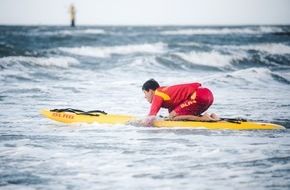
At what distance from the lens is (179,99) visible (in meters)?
7.31

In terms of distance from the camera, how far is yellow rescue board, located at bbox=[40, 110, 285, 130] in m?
7.27

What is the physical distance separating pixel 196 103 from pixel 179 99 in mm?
294

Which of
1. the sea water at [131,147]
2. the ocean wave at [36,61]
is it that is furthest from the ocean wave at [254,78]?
the ocean wave at [36,61]

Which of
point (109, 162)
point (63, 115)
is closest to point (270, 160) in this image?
point (109, 162)

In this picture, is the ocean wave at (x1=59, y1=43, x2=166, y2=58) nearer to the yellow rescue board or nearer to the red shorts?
the yellow rescue board

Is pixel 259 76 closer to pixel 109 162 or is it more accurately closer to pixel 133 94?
pixel 133 94

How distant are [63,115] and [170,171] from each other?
3.58 m

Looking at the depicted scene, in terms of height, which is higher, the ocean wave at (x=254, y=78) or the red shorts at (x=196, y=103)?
the red shorts at (x=196, y=103)

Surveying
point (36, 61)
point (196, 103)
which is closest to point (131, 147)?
point (196, 103)

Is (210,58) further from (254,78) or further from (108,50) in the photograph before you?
(254,78)

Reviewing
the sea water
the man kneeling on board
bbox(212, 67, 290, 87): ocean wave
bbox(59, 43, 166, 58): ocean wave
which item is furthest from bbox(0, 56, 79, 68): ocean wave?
the man kneeling on board

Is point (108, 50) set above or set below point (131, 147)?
above

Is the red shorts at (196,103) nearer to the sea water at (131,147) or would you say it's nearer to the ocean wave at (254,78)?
the sea water at (131,147)

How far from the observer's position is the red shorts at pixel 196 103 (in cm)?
728
